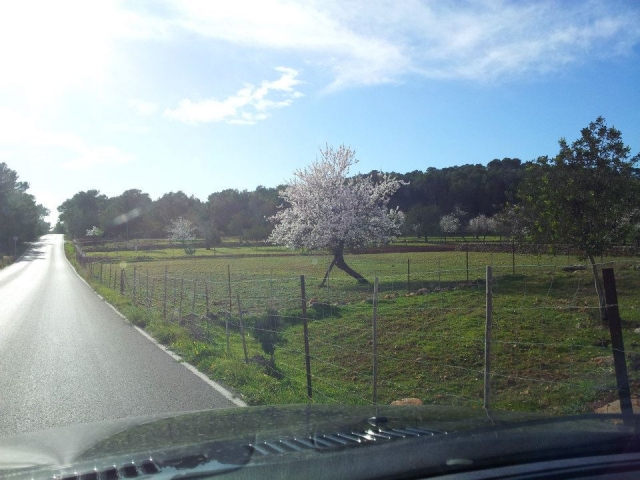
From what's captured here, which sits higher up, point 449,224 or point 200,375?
point 449,224

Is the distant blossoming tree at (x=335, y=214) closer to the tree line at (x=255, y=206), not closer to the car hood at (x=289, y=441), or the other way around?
the tree line at (x=255, y=206)

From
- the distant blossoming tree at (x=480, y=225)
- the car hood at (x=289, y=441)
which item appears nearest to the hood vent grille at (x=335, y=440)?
the car hood at (x=289, y=441)

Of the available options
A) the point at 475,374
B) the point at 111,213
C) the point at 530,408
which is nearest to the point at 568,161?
the point at 475,374

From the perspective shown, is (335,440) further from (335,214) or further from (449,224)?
(449,224)

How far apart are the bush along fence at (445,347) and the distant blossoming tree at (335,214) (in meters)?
8.93

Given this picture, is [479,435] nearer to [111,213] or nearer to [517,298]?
[517,298]

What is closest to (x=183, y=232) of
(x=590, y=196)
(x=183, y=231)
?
(x=183, y=231)

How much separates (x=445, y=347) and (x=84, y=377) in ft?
22.0

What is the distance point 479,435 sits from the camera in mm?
2754

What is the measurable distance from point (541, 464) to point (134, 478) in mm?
1750

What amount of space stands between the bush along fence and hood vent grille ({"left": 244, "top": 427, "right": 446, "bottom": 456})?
3098 mm

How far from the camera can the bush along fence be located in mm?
7785

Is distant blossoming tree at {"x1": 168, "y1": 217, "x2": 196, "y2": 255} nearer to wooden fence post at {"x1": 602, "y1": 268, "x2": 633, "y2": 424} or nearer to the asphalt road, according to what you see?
the asphalt road

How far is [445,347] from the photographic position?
1161 cm
